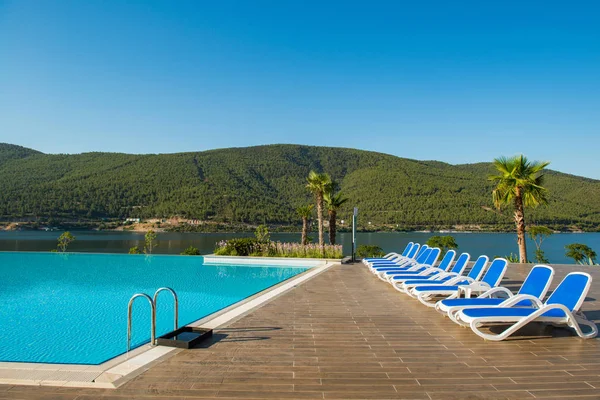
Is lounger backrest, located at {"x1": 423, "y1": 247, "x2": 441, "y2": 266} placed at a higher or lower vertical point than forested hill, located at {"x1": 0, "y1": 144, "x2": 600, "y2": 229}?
lower

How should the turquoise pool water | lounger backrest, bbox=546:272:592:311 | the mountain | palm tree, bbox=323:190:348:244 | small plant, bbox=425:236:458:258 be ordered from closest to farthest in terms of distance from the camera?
lounger backrest, bbox=546:272:592:311, the turquoise pool water, palm tree, bbox=323:190:348:244, small plant, bbox=425:236:458:258, the mountain

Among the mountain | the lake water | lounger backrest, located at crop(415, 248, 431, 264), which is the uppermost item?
the mountain

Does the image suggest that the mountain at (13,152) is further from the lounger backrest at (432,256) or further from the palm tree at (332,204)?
the lounger backrest at (432,256)

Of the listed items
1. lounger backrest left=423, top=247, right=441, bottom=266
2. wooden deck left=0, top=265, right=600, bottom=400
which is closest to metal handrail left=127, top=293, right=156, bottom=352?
wooden deck left=0, top=265, right=600, bottom=400

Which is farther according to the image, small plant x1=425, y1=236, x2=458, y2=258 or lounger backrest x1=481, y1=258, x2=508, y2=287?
small plant x1=425, y1=236, x2=458, y2=258

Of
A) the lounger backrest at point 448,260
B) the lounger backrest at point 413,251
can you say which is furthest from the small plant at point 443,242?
the lounger backrest at point 448,260

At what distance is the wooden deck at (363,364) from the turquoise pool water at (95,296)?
5.02 ft

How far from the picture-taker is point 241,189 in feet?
224

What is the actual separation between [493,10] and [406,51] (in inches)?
216

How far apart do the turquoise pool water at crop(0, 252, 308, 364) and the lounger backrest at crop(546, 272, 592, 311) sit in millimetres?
5035

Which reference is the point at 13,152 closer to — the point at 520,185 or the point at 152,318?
the point at 520,185

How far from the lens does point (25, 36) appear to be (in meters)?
14.4

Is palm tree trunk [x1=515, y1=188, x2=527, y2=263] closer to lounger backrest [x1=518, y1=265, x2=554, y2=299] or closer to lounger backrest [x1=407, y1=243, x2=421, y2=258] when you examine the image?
lounger backrest [x1=407, y1=243, x2=421, y2=258]

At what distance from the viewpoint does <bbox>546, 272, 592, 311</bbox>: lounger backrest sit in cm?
Answer: 490
